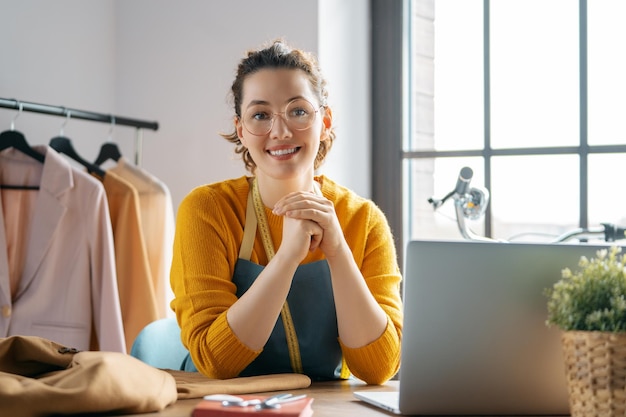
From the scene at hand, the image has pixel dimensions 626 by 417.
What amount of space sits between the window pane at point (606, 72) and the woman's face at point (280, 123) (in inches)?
45.5

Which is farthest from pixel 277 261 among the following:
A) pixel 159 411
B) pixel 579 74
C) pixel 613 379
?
pixel 579 74

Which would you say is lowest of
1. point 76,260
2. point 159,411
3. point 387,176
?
point 159,411

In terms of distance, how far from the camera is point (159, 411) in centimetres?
126

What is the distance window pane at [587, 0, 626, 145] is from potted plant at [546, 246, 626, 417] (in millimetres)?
1524

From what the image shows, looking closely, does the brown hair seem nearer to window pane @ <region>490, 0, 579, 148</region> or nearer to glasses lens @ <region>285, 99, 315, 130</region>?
glasses lens @ <region>285, 99, 315, 130</region>

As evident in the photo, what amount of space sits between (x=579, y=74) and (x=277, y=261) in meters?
1.43

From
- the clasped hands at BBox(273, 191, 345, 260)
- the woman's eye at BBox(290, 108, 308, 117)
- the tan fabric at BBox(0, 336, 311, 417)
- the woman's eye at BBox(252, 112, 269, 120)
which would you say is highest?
the woman's eye at BBox(290, 108, 308, 117)

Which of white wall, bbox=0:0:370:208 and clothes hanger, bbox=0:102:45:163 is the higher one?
white wall, bbox=0:0:370:208

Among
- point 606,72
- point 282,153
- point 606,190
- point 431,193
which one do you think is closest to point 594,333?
point 282,153

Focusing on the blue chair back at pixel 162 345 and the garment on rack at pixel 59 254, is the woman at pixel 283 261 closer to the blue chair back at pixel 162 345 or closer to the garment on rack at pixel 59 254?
the blue chair back at pixel 162 345

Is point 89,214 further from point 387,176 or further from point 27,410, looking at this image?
point 27,410

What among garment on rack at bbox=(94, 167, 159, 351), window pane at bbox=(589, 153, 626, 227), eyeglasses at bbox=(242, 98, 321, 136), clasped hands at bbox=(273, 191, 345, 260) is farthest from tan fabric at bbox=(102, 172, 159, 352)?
window pane at bbox=(589, 153, 626, 227)

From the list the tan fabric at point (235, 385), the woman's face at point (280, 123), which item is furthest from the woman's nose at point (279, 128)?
the tan fabric at point (235, 385)

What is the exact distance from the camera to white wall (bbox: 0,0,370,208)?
271 cm
